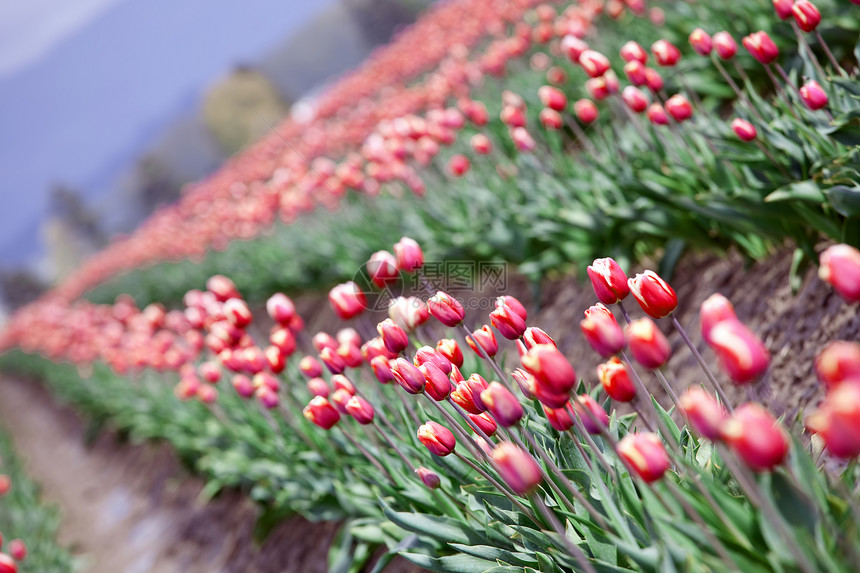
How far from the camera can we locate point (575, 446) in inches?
75.2

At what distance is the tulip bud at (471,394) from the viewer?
5.39 ft

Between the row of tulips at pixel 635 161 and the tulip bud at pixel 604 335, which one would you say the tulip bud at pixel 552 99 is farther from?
the tulip bud at pixel 604 335

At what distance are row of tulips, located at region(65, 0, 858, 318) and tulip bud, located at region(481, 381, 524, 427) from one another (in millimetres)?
1540

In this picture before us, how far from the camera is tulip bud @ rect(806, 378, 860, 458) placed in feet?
2.73

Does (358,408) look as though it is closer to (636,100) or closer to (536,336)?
(536,336)

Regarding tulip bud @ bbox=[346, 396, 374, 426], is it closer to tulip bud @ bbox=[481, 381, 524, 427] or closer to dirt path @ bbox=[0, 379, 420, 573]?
tulip bud @ bbox=[481, 381, 524, 427]

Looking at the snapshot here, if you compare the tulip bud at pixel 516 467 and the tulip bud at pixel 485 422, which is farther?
the tulip bud at pixel 485 422

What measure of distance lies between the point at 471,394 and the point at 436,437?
161 millimetres

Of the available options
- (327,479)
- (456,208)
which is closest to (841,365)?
(327,479)

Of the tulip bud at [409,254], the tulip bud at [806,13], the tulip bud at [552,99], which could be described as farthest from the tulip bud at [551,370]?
the tulip bud at [552,99]

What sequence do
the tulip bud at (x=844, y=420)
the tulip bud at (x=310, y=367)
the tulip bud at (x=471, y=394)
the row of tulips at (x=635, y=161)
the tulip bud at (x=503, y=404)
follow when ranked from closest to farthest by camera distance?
the tulip bud at (x=844, y=420)
the tulip bud at (x=503, y=404)
the tulip bud at (x=471, y=394)
the tulip bud at (x=310, y=367)
the row of tulips at (x=635, y=161)

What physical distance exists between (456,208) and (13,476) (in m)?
5.36

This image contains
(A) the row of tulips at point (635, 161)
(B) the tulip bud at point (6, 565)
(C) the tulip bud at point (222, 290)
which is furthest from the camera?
(C) the tulip bud at point (222, 290)

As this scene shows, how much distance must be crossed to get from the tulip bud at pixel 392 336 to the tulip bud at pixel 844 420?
1.21 metres
